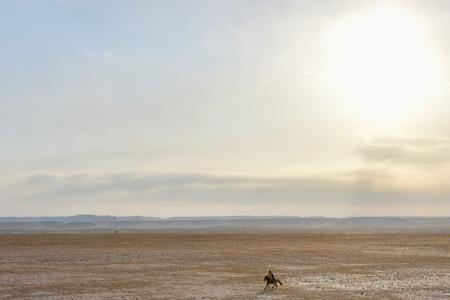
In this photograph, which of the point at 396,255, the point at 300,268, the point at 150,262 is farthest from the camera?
the point at 396,255

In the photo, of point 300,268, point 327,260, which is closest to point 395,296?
point 300,268

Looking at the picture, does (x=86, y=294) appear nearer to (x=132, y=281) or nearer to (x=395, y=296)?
(x=132, y=281)

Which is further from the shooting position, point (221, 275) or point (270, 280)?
point (221, 275)

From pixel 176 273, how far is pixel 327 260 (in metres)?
12.5

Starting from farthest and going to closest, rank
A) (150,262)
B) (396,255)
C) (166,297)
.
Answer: (396,255) < (150,262) < (166,297)

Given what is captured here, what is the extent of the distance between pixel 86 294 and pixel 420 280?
1511 cm

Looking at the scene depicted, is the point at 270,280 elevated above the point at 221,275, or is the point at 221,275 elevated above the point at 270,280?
the point at 270,280

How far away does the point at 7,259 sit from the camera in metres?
41.1

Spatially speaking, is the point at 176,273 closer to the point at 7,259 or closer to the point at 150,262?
the point at 150,262

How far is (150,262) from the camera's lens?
37.7m

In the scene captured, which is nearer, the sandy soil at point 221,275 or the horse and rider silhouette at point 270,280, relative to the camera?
the sandy soil at point 221,275

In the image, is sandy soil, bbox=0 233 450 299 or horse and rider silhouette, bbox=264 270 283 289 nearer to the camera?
sandy soil, bbox=0 233 450 299

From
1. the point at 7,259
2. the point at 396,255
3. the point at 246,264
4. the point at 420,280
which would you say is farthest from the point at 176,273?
the point at 396,255

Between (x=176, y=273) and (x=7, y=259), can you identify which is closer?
(x=176, y=273)
